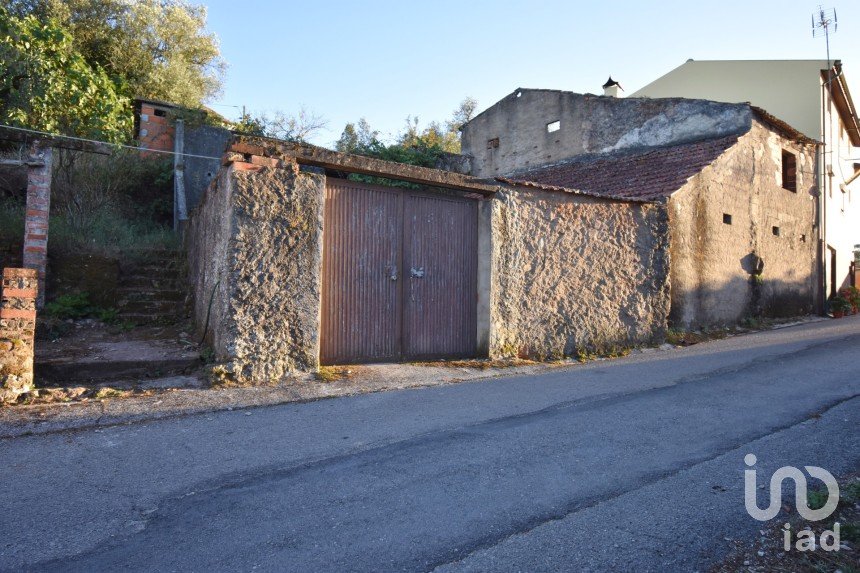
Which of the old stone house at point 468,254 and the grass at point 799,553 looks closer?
the grass at point 799,553

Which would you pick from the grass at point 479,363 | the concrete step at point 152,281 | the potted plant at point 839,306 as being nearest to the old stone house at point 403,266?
the grass at point 479,363

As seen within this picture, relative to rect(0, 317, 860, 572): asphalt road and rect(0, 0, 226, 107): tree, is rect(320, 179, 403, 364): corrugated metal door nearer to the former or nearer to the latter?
rect(0, 317, 860, 572): asphalt road

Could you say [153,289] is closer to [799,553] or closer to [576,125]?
[799,553]

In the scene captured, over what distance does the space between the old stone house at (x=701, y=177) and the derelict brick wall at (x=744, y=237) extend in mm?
25

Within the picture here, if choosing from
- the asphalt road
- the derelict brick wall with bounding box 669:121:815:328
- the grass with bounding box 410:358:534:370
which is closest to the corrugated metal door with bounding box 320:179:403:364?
the grass with bounding box 410:358:534:370

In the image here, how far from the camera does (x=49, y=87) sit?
11258 millimetres

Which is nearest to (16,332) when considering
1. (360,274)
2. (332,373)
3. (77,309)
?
(332,373)

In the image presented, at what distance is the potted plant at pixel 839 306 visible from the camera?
15.3 meters

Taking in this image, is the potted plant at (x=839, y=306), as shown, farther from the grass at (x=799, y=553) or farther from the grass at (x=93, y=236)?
the grass at (x=93, y=236)

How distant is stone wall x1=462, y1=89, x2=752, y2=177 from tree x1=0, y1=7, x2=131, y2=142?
1067 cm

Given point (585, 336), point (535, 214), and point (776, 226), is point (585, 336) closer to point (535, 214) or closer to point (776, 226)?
point (535, 214)

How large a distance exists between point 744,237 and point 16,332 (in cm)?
1308

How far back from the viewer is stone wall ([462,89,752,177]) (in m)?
12.6

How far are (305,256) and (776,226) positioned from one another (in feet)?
40.8
